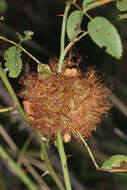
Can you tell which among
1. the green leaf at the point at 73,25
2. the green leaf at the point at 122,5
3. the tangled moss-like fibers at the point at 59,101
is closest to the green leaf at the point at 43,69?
the tangled moss-like fibers at the point at 59,101

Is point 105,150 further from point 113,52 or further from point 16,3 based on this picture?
point 113,52

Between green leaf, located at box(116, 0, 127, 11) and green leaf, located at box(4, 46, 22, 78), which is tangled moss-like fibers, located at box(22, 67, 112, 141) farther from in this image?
green leaf, located at box(116, 0, 127, 11)

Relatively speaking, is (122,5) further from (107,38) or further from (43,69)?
(43,69)

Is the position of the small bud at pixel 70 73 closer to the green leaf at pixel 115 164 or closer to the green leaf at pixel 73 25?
the green leaf at pixel 73 25

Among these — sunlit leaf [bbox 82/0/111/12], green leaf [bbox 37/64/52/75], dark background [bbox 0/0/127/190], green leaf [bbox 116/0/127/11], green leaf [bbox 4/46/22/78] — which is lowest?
dark background [bbox 0/0/127/190]

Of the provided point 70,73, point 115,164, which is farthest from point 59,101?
point 115,164

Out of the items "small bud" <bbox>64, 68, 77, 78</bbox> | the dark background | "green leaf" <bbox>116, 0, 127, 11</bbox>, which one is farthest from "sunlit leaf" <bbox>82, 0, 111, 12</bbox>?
the dark background

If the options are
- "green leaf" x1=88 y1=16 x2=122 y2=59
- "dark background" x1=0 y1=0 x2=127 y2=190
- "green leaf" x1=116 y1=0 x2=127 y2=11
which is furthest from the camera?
"dark background" x1=0 y1=0 x2=127 y2=190
